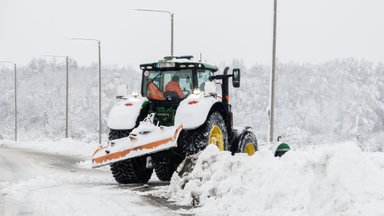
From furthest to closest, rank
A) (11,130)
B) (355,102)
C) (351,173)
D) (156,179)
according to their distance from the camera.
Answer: (11,130) < (355,102) < (156,179) < (351,173)

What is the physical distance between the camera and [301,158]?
7.66 metres

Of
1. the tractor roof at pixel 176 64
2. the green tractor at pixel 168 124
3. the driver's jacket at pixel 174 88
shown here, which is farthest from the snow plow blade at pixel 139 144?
the tractor roof at pixel 176 64

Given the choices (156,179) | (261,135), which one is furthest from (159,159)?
(261,135)

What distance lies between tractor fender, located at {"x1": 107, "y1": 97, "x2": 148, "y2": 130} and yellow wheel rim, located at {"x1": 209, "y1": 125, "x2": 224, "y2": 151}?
5.42 feet

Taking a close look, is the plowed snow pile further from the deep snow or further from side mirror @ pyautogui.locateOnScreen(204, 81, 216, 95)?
side mirror @ pyautogui.locateOnScreen(204, 81, 216, 95)

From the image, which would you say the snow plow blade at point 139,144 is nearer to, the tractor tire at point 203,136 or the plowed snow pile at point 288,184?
the tractor tire at point 203,136

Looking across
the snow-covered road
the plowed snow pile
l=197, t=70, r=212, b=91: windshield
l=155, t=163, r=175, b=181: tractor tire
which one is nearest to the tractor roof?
l=197, t=70, r=212, b=91: windshield

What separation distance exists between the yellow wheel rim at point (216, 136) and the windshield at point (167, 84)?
1.09 metres

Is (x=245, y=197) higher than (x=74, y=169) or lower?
higher

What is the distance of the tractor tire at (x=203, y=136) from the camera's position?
10.8 meters

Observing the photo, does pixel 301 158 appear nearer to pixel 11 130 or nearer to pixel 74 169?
pixel 74 169

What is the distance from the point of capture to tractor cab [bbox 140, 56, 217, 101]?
11.8m

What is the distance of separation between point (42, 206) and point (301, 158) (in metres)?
4.02

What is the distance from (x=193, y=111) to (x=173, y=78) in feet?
5.10
